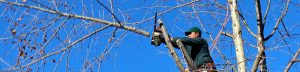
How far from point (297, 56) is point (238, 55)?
0.79 meters

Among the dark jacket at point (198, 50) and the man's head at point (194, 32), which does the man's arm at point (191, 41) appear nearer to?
the dark jacket at point (198, 50)

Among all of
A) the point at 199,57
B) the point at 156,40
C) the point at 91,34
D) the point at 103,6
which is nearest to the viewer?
the point at 103,6

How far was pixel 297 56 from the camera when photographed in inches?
299

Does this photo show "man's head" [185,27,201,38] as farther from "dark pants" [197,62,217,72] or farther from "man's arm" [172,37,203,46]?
"dark pants" [197,62,217,72]

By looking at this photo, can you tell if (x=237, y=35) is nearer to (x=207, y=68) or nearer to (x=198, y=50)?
(x=207, y=68)

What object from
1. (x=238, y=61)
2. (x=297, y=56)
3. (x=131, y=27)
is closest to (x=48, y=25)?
(x=131, y=27)

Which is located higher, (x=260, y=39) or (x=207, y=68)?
(x=260, y=39)

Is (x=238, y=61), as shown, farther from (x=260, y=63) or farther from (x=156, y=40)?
(x=156, y=40)

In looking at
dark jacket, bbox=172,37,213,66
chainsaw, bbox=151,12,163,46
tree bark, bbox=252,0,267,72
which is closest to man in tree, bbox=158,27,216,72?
dark jacket, bbox=172,37,213,66

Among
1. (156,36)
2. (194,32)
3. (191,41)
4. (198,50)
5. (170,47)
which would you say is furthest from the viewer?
(194,32)

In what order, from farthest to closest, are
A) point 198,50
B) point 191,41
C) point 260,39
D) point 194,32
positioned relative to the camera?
point 194,32 < point 198,50 < point 191,41 < point 260,39

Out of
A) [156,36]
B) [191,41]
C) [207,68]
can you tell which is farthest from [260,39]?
[156,36]

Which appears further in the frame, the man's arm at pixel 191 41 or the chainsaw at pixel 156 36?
the man's arm at pixel 191 41

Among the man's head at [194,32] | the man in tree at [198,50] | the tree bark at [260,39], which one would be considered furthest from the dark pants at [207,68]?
the man's head at [194,32]
